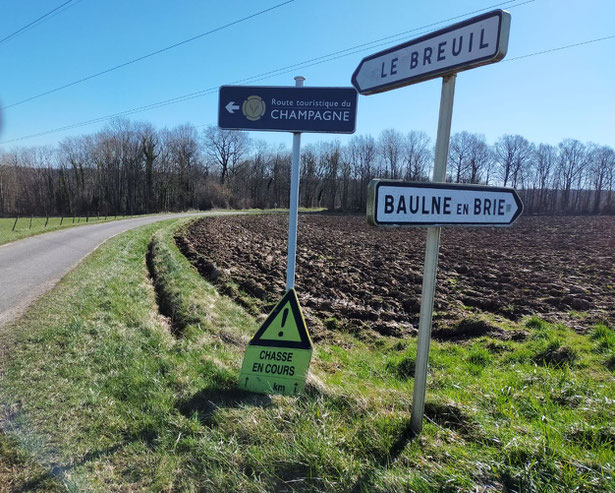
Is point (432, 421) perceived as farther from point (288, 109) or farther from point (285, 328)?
point (288, 109)

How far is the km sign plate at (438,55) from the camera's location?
1919 mm

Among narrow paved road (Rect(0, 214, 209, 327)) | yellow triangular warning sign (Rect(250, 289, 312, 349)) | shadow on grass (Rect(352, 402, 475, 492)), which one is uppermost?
yellow triangular warning sign (Rect(250, 289, 312, 349))

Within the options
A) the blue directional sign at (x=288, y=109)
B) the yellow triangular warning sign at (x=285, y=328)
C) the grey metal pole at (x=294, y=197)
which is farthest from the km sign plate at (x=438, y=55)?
the yellow triangular warning sign at (x=285, y=328)

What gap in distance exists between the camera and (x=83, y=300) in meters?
6.12

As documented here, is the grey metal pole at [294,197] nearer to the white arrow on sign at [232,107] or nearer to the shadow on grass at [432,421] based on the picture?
the white arrow on sign at [232,107]

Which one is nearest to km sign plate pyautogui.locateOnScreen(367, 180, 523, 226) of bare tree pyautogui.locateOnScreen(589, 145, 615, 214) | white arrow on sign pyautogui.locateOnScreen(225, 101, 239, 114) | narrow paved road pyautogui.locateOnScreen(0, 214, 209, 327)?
white arrow on sign pyautogui.locateOnScreen(225, 101, 239, 114)

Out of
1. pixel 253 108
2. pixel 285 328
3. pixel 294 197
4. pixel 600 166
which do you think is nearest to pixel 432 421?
pixel 285 328

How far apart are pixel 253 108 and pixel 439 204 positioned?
6.47ft

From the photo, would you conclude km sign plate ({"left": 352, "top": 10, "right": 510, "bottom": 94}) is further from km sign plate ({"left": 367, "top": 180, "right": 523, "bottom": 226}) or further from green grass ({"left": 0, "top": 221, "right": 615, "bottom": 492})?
green grass ({"left": 0, "top": 221, "right": 615, "bottom": 492})

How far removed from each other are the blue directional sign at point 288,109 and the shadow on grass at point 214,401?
7.62ft

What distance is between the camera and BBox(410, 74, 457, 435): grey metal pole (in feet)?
7.18

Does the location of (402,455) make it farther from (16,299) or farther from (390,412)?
(16,299)

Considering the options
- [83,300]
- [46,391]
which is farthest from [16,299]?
[46,391]

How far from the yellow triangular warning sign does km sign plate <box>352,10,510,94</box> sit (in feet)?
6.15
